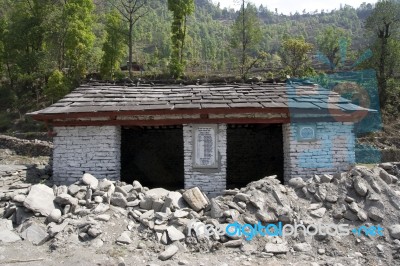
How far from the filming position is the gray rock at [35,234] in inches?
228

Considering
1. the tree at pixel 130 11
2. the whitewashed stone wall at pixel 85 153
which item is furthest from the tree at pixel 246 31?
the whitewashed stone wall at pixel 85 153

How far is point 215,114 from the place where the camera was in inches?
335

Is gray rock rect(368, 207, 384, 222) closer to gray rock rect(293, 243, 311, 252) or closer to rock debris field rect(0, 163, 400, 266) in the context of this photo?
rock debris field rect(0, 163, 400, 266)

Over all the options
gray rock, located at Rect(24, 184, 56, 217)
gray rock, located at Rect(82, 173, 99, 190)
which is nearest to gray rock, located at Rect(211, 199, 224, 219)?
gray rock, located at Rect(82, 173, 99, 190)

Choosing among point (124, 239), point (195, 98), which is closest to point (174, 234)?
point (124, 239)

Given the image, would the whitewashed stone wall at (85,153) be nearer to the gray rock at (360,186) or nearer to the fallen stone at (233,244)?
the fallen stone at (233,244)

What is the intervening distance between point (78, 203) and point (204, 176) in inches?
118

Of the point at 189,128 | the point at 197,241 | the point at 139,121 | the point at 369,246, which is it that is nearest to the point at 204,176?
the point at 189,128

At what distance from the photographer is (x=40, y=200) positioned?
6.46 meters

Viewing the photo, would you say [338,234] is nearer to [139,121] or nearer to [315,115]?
[315,115]

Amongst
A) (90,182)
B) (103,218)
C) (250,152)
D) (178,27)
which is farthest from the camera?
(178,27)

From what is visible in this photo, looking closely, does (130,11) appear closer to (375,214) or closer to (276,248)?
(375,214)

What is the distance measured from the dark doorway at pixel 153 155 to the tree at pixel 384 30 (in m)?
20.6

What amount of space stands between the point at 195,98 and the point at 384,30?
2393 centimetres
